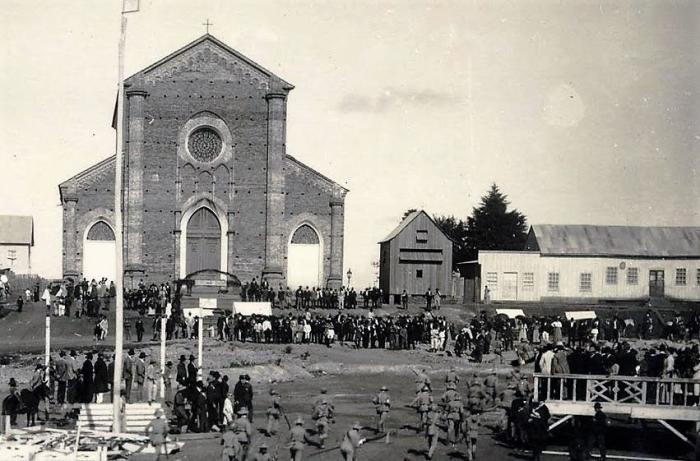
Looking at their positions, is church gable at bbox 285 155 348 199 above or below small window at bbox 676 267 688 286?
above

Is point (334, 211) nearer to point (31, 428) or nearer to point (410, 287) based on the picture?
point (410, 287)

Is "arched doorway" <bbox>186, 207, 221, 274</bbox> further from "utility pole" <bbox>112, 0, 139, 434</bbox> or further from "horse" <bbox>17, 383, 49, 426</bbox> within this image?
"utility pole" <bbox>112, 0, 139, 434</bbox>

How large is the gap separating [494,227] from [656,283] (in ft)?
106

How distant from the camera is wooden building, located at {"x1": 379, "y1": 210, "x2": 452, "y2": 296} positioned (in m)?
57.6

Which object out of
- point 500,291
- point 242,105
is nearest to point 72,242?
point 242,105

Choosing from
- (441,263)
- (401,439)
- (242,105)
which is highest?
(242,105)

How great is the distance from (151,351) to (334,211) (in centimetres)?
2407

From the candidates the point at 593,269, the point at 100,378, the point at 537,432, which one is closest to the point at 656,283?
the point at 593,269

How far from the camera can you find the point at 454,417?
72.5 ft

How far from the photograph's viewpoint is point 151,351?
35594mm

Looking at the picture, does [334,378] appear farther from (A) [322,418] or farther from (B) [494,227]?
(B) [494,227]

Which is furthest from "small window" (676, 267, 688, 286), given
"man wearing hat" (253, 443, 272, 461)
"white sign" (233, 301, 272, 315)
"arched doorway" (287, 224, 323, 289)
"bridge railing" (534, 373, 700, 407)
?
"man wearing hat" (253, 443, 272, 461)

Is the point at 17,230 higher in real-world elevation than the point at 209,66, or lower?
lower

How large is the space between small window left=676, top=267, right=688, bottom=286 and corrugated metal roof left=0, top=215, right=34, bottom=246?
165 feet
